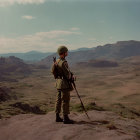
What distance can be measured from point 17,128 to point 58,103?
1.73 metres

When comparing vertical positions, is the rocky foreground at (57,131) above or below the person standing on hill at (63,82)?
below

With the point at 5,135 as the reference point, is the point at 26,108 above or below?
below

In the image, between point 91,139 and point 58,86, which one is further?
point 58,86

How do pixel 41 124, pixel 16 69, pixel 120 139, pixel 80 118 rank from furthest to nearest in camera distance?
pixel 16 69
pixel 80 118
pixel 41 124
pixel 120 139

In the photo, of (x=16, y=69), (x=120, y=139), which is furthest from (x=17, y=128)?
(x=16, y=69)

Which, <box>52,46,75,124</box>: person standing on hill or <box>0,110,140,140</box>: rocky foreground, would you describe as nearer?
<box>0,110,140,140</box>: rocky foreground

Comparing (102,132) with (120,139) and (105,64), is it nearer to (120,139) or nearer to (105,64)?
(120,139)

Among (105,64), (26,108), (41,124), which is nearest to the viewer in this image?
(41,124)

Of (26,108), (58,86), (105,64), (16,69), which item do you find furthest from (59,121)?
(105,64)

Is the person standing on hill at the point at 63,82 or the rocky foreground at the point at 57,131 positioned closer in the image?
the rocky foreground at the point at 57,131

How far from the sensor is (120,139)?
5465mm

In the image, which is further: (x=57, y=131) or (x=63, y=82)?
(x=63, y=82)

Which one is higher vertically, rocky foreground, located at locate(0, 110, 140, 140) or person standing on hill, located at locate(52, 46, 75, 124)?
person standing on hill, located at locate(52, 46, 75, 124)

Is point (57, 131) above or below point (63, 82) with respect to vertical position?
below
